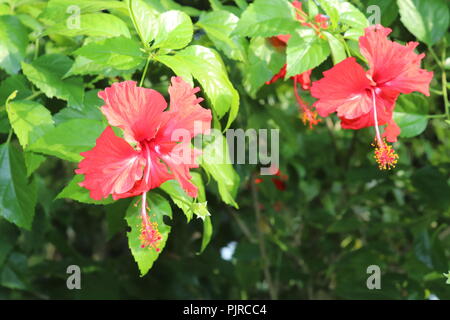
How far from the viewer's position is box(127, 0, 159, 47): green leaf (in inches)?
40.5

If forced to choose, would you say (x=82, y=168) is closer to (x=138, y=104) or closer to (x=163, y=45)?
(x=138, y=104)

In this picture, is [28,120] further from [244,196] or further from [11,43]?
[244,196]

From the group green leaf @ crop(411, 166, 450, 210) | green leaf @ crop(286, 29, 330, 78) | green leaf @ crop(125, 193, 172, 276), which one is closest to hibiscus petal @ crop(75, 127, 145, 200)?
green leaf @ crop(125, 193, 172, 276)

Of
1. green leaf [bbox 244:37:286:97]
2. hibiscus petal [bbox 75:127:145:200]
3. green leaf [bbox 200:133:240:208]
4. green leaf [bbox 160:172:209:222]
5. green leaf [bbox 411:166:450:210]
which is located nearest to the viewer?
hibiscus petal [bbox 75:127:145:200]

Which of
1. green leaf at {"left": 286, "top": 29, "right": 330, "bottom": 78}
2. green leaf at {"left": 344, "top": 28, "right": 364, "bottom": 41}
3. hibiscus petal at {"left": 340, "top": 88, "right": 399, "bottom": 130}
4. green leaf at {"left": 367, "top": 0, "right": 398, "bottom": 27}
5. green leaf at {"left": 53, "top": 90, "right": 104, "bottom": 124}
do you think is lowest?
green leaf at {"left": 53, "top": 90, "right": 104, "bottom": 124}

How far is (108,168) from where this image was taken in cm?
92

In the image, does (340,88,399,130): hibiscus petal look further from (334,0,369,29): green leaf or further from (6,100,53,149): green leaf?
(6,100,53,149): green leaf

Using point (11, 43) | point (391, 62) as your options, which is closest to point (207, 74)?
point (391, 62)

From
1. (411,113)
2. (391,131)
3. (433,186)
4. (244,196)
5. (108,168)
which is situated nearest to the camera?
(108,168)

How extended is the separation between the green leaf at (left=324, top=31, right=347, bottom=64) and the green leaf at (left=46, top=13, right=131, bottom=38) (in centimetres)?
36

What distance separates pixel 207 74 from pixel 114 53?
0.52ft

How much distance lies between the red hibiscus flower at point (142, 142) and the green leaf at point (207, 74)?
57 mm

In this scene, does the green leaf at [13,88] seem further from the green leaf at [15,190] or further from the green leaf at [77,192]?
the green leaf at [77,192]

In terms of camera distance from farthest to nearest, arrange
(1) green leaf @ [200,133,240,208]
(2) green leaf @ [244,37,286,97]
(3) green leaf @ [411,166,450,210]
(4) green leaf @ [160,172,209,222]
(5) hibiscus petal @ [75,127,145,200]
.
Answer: (3) green leaf @ [411,166,450,210] < (2) green leaf @ [244,37,286,97] < (1) green leaf @ [200,133,240,208] < (4) green leaf @ [160,172,209,222] < (5) hibiscus petal @ [75,127,145,200]
